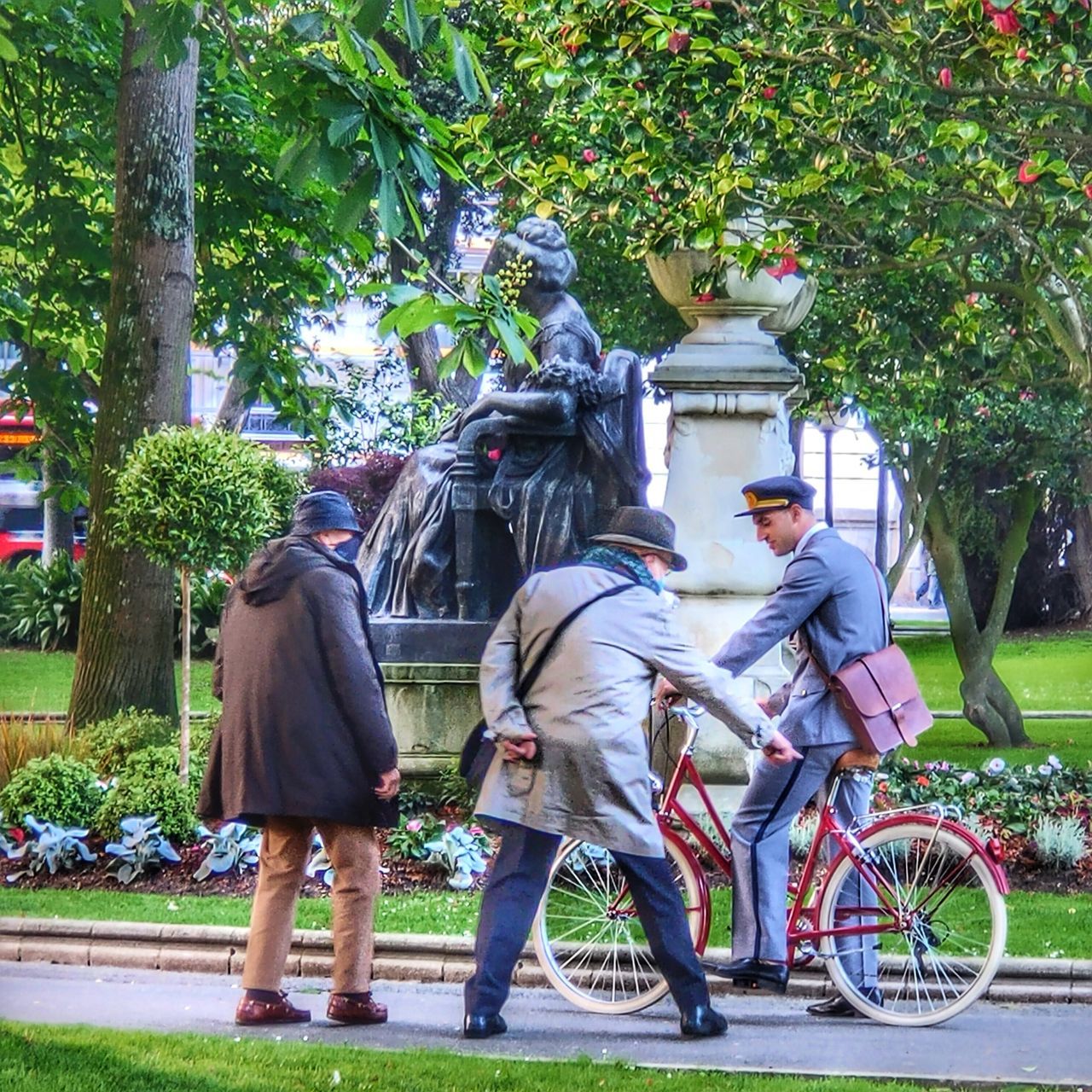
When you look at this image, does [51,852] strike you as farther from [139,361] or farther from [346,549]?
[139,361]

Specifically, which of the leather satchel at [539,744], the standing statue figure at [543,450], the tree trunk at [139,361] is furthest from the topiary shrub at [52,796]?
the leather satchel at [539,744]

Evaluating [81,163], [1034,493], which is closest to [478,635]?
[81,163]

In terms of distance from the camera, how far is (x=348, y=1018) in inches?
291

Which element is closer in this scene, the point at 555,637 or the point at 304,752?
the point at 555,637

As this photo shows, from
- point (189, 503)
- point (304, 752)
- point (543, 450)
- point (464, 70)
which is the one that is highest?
point (464, 70)

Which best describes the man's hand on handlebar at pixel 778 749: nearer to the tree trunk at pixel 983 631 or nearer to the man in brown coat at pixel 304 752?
the man in brown coat at pixel 304 752

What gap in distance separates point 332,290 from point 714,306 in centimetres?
872

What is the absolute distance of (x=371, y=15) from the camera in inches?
255

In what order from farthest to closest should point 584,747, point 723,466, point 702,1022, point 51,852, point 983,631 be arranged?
point 983,631 < point 723,466 < point 51,852 < point 702,1022 < point 584,747

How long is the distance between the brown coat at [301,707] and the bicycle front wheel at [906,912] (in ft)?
5.47

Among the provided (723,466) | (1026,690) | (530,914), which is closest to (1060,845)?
(723,466)

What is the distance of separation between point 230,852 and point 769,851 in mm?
4037

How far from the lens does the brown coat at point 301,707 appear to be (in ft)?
23.6

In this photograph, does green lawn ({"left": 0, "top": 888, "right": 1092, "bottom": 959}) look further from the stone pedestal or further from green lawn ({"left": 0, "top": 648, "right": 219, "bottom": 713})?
green lawn ({"left": 0, "top": 648, "right": 219, "bottom": 713})
